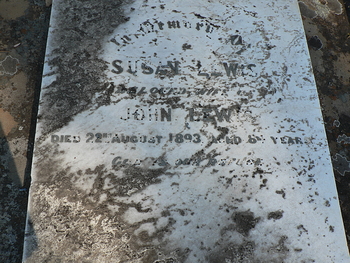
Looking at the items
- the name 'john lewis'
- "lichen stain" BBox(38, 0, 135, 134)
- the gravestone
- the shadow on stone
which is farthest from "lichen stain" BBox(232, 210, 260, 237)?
the shadow on stone

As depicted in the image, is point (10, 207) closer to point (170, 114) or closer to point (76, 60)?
point (76, 60)

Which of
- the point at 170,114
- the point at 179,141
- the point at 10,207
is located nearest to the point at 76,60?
the point at 170,114

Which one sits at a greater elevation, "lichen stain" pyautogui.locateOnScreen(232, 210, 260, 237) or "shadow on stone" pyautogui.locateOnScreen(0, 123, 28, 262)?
"lichen stain" pyautogui.locateOnScreen(232, 210, 260, 237)

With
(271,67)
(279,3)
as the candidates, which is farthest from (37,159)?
(279,3)

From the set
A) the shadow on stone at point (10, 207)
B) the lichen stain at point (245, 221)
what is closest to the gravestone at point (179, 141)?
the lichen stain at point (245, 221)

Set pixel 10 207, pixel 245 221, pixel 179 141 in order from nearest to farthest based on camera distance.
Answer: pixel 245 221 → pixel 179 141 → pixel 10 207

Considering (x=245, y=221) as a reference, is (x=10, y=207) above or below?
below

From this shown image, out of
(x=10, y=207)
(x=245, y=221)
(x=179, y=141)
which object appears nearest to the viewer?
(x=245, y=221)

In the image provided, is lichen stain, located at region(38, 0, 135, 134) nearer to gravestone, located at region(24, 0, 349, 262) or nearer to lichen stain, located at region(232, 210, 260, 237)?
gravestone, located at region(24, 0, 349, 262)

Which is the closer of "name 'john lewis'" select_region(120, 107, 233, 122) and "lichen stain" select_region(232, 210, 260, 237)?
"lichen stain" select_region(232, 210, 260, 237)

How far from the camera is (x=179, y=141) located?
5.32ft

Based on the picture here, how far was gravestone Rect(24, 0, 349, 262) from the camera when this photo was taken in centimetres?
145

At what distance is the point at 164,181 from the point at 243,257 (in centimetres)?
60

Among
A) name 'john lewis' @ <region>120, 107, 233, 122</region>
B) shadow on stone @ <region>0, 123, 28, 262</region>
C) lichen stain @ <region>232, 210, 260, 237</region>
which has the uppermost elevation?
name 'john lewis' @ <region>120, 107, 233, 122</region>
